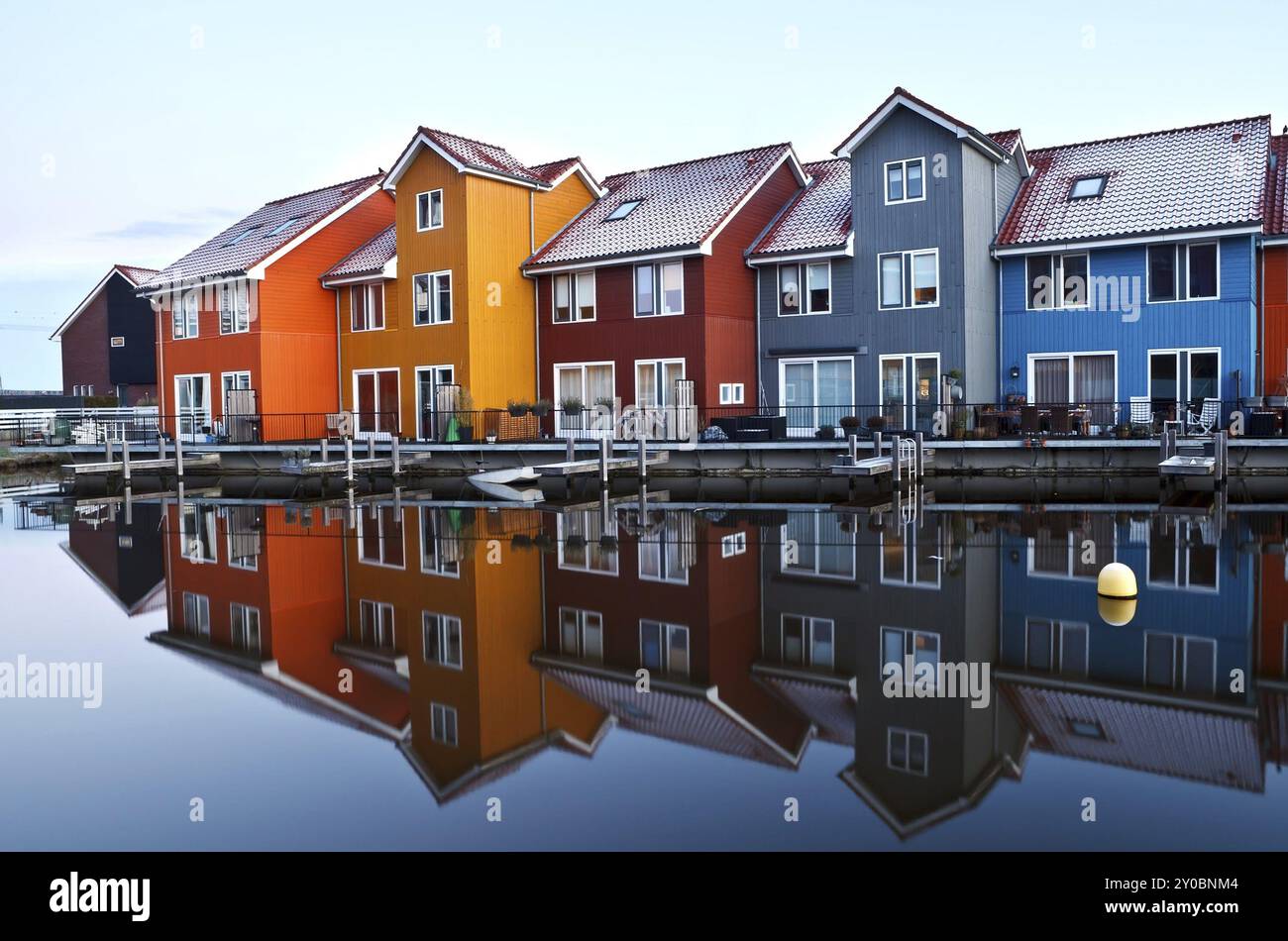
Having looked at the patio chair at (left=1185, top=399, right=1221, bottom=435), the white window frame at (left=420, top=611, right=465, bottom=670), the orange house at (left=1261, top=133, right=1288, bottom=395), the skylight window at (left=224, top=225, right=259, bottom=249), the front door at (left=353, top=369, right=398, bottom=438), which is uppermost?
the skylight window at (left=224, top=225, right=259, bottom=249)

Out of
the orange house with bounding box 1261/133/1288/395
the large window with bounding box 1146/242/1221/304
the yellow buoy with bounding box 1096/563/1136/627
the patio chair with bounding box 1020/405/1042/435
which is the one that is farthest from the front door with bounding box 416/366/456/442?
the yellow buoy with bounding box 1096/563/1136/627

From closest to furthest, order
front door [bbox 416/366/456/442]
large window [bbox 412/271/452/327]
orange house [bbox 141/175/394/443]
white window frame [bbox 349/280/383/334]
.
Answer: large window [bbox 412/271/452/327] → front door [bbox 416/366/456/442] → white window frame [bbox 349/280/383/334] → orange house [bbox 141/175/394/443]

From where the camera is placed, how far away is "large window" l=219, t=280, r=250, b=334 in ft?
129

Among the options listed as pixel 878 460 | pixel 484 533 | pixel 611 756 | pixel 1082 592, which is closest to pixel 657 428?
pixel 878 460

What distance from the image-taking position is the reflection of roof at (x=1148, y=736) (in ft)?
24.8

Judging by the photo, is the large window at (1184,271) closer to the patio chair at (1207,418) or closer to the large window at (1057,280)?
the large window at (1057,280)

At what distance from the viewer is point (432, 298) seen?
36188mm

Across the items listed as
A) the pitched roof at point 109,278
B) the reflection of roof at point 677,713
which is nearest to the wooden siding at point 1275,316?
the reflection of roof at point 677,713

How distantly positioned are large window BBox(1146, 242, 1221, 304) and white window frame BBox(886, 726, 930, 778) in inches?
938

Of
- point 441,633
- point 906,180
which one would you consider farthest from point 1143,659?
point 906,180

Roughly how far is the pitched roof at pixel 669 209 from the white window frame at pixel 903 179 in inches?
177

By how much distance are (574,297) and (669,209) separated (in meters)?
4.04

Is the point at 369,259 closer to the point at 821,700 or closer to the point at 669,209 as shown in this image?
Result: the point at 669,209

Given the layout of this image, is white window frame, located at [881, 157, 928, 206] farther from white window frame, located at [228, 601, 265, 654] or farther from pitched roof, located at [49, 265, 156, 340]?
pitched roof, located at [49, 265, 156, 340]
